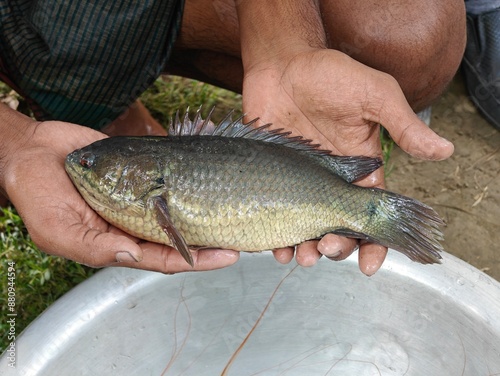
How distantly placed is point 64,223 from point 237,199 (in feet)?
2.12

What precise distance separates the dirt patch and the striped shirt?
173 cm

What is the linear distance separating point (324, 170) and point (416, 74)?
4.28ft

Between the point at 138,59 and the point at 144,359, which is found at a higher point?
the point at 138,59

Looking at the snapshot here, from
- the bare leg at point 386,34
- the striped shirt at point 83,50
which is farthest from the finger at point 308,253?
the striped shirt at point 83,50

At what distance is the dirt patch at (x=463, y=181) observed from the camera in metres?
3.82

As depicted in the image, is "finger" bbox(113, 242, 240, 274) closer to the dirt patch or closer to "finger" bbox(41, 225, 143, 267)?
"finger" bbox(41, 225, 143, 267)

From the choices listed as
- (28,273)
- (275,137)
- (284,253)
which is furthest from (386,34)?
(28,273)

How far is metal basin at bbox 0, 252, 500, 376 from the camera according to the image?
2.76 metres

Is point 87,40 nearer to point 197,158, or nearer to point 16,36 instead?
point 16,36

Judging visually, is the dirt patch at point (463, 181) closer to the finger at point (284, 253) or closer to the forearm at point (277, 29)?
the forearm at point (277, 29)

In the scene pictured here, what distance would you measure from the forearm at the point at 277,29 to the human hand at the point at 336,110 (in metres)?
0.06

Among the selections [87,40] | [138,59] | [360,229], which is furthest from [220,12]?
[360,229]

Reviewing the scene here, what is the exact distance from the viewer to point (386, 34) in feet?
11.3

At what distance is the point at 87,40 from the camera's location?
3.28 meters
